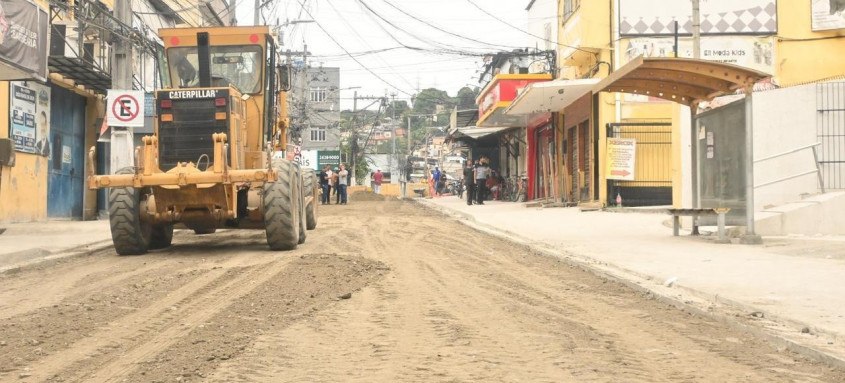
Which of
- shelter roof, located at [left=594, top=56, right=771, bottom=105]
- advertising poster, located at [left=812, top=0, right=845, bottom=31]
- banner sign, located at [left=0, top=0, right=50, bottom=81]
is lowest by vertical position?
shelter roof, located at [left=594, top=56, right=771, bottom=105]

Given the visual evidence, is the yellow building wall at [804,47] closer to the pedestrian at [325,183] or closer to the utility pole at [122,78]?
the utility pole at [122,78]

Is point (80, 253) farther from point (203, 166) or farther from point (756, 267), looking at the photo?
point (756, 267)

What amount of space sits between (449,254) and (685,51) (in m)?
14.3

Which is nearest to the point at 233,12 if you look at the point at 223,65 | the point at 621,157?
the point at 621,157

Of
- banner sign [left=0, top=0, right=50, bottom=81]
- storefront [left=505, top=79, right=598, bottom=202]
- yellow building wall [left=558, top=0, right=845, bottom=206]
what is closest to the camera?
banner sign [left=0, top=0, right=50, bottom=81]

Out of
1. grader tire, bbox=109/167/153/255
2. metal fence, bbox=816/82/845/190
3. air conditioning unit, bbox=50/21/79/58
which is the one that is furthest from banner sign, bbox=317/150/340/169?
grader tire, bbox=109/167/153/255

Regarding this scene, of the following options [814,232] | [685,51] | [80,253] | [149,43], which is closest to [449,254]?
[80,253]

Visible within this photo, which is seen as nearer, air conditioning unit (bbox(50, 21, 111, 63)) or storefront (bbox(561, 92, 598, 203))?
air conditioning unit (bbox(50, 21, 111, 63))

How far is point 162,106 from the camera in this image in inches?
482

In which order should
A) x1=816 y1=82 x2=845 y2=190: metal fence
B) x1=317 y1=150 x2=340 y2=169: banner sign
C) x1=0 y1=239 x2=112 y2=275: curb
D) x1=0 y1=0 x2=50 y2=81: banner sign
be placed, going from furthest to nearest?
x1=317 y1=150 x2=340 y2=169: banner sign < x1=816 y1=82 x2=845 y2=190: metal fence < x1=0 y1=0 x2=50 y2=81: banner sign < x1=0 y1=239 x2=112 y2=275: curb

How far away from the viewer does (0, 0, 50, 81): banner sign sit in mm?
13898

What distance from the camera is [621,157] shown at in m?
23.0

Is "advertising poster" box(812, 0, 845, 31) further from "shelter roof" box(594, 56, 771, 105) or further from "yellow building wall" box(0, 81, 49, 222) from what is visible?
"yellow building wall" box(0, 81, 49, 222)

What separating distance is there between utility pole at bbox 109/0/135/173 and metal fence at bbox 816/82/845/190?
1321 centimetres
